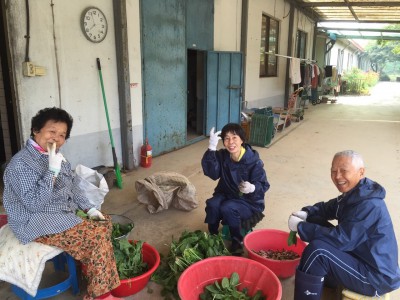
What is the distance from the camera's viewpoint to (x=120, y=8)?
435 cm

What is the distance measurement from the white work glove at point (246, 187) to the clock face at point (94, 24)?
8.95 ft

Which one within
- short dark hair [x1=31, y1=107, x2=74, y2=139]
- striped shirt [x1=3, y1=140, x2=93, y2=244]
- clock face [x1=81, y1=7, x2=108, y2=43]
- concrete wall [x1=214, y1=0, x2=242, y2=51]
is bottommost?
striped shirt [x1=3, y1=140, x2=93, y2=244]

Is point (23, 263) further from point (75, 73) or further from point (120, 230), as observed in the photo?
point (75, 73)

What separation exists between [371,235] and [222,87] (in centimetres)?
543

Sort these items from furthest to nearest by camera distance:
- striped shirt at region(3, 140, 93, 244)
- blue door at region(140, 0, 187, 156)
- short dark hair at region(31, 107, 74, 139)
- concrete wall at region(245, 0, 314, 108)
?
concrete wall at region(245, 0, 314, 108) → blue door at region(140, 0, 187, 156) → short dark hair at region(31, 107, 74, 139) → striped shirt at region(3, 140, 93, 244)

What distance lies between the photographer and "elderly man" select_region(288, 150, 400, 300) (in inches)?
71.6

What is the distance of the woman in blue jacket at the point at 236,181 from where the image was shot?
2.67 meters

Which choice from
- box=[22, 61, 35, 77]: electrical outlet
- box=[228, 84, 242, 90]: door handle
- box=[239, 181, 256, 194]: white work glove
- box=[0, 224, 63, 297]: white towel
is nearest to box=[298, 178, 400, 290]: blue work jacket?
box=[239, 181, 256, 194]: white work glove

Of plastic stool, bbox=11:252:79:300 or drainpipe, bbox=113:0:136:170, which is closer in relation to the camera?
plastic stool, bbox=11:252:79:300

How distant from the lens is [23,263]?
1839mm

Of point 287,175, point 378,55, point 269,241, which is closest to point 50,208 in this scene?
point 269,241

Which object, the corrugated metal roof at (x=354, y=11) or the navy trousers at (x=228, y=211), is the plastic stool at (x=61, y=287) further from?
the corrugated metal roof at (x=354, y=11)

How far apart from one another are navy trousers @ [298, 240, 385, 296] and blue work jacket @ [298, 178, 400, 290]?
37 mm

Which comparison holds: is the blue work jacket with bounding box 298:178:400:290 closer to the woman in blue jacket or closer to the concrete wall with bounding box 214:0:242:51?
the woman in blue jacket
